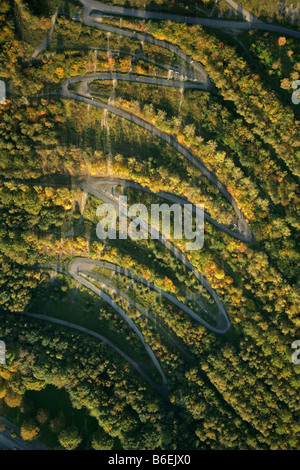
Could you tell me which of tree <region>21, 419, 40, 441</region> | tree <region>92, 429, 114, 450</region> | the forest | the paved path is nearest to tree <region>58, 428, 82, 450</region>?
the forest

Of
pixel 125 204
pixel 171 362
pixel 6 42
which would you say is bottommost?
pixel 171 362

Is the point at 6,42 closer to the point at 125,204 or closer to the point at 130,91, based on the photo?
the point at 130,91

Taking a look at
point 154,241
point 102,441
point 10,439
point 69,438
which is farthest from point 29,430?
point 154,241

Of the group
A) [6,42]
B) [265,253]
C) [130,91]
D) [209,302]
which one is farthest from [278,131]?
[6,42]

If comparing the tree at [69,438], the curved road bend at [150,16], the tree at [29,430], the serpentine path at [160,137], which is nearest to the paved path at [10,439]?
the tree at [29,430]

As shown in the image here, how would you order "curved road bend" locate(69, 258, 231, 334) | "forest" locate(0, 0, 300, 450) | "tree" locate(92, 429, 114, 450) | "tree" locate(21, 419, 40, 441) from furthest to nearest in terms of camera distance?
"curved road bend" locate(69, 258, 231, 334) < "tree" locate(92, 429, 114, 450) < "tree" locate(21, 419, 40, 441) < "forest" locate(0, 0, 300, 450)

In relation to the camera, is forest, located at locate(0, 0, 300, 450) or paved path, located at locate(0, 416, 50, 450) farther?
paved path, located at locate(0, 416, 50, 450)

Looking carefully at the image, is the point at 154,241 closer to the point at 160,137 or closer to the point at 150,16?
the point at 160,137

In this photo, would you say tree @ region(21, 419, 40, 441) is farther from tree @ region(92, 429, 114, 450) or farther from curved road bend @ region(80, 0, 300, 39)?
curved road bend @ region(80, 0, 300, 39)

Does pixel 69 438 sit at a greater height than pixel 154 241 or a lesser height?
lesser

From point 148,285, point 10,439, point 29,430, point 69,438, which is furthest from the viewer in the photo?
point 148,285

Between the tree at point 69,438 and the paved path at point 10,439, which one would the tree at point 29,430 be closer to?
the paved path at point 10,439
